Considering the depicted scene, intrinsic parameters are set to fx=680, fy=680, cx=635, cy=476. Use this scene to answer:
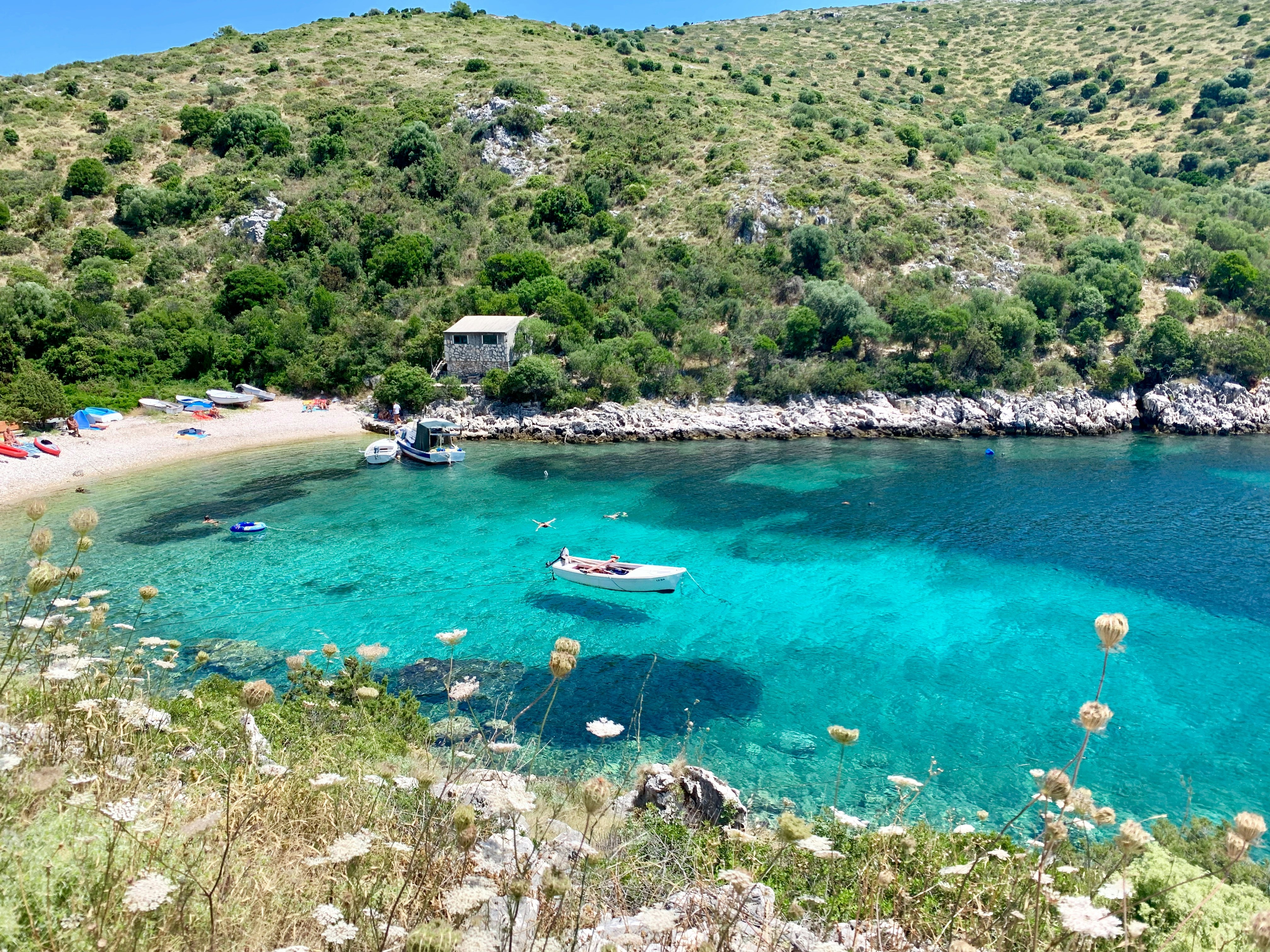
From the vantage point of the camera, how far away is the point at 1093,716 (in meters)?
3.19

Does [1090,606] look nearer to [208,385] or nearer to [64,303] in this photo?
[208,385]

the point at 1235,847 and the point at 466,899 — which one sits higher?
the point at 1235,847

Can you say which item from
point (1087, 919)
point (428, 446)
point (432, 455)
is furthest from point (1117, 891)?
point (428, 446)

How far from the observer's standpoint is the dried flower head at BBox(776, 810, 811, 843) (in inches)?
124

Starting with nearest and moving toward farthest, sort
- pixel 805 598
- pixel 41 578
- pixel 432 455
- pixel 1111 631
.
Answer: pixel 1111 631 < pixel 41 578 < pixel 805 598 < pixel 432 455

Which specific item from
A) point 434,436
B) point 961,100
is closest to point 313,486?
point 434,436

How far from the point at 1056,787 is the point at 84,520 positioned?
617 cm

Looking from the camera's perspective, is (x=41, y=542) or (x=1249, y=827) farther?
(x=41, y=542)

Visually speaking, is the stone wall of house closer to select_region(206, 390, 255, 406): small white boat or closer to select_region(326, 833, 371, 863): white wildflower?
select_region(206, 390, 255, 406): small white boat

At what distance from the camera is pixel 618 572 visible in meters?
20.5

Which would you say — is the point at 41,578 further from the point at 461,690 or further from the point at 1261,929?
the point at 1261,929

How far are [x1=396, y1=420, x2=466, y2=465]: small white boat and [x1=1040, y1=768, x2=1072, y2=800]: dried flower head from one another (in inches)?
1363

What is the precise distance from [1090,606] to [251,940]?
74.0 feet

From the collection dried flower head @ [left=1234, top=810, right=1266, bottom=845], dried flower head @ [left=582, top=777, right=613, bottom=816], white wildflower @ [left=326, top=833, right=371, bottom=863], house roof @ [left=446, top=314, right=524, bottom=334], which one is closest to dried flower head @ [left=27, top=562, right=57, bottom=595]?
white wildflower @ [left=326, top=833, right=371, bottom=863]
